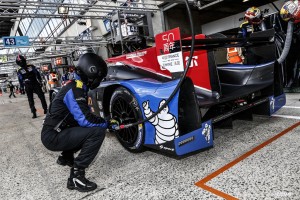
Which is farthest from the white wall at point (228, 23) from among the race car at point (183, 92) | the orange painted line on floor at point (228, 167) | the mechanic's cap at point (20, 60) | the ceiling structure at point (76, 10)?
the orange painted line on floor at point (228, 167)

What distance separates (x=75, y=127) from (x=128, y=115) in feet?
2.25

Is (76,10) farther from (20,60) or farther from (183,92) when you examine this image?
(183,92)

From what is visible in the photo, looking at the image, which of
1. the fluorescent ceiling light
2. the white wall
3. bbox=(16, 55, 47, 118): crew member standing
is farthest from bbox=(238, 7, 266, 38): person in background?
the fluorescent ceiling light

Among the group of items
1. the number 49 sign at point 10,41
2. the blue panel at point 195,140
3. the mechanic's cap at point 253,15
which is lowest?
the blue panel at point 195,140

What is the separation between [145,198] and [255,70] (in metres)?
2.42

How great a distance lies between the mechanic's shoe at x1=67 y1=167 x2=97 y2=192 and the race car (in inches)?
27.4

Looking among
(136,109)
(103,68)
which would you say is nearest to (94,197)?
(136,109)

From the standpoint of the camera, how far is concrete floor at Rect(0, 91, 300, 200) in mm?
1743

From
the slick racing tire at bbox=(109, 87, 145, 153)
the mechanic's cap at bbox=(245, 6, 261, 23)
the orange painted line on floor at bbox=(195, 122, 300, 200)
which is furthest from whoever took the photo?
the mechanic's cap at bbox=(245, 6, 261, 23)

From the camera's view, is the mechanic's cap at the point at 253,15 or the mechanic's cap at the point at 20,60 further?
the mechanic's cap at the point at 20,60

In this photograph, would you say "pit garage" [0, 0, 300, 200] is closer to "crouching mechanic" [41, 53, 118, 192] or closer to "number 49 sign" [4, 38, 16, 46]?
"crouching mechanic" [41, 53, 118, 192]

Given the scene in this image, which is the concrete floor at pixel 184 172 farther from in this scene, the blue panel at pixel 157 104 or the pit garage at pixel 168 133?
the blue panel at pixel 157 104

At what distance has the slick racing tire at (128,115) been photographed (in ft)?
8.09

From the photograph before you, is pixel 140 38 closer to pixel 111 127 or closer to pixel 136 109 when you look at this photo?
pixel 136 109
